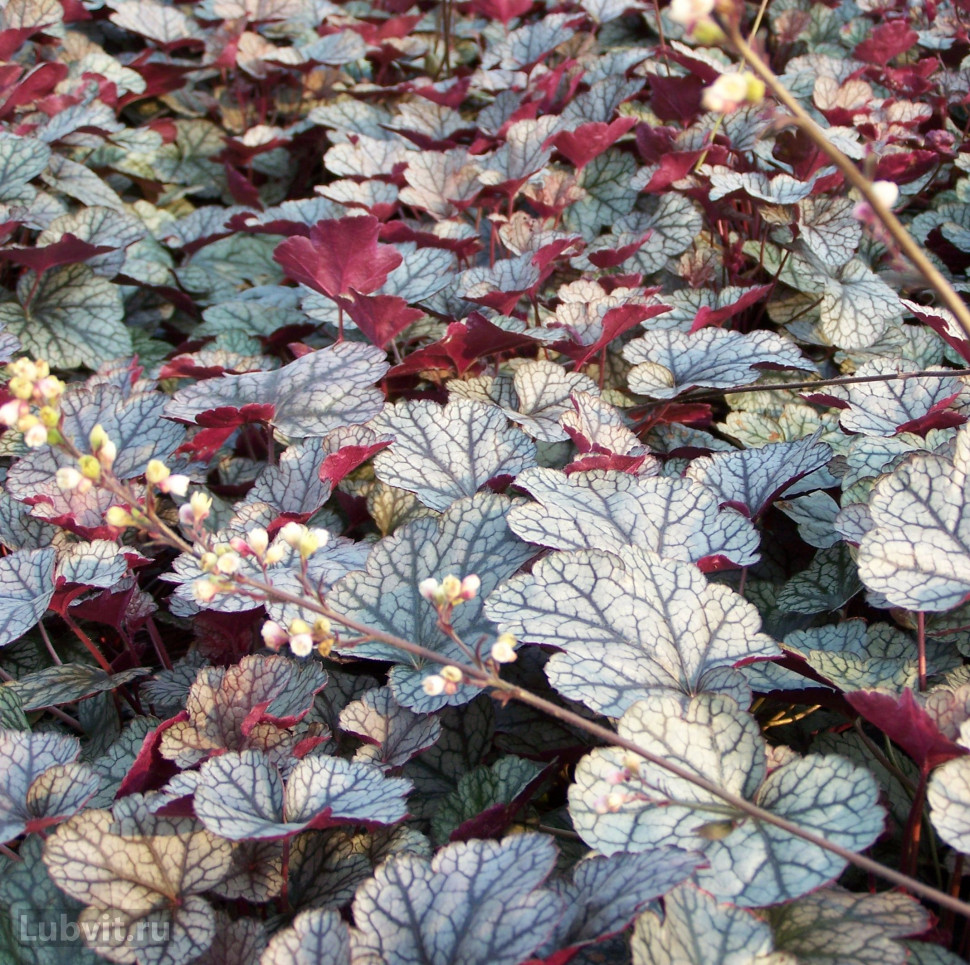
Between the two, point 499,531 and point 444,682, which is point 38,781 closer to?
point 444,682

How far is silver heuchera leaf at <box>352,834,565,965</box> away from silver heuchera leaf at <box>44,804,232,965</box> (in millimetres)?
238

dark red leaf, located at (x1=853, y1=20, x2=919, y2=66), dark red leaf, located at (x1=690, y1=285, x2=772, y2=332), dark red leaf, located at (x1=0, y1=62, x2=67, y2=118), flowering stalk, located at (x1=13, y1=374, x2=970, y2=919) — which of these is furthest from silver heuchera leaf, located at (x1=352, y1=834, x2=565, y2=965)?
dark red leaf, located at (x1=853, y1=20, x2=919, y2=66)

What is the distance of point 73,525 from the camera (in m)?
1.45

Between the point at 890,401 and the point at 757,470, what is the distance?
291 mm

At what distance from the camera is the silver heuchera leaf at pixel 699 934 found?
2.70ft

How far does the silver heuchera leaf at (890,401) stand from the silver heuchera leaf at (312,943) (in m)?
1.09

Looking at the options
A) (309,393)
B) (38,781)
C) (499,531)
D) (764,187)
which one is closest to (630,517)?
(499,531)

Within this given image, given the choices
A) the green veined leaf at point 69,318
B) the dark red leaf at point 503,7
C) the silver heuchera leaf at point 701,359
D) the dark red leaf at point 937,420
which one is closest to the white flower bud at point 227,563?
the silver heuchera leaf at point 701,359

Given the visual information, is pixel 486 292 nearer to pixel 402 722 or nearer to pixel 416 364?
pixel 416 364

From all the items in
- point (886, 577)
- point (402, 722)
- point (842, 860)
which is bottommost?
point (402, 722)

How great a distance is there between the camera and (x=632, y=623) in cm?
112

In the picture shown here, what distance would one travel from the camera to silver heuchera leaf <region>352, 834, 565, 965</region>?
2.80ft

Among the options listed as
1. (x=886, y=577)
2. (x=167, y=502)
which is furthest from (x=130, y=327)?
(x=886, y=577)

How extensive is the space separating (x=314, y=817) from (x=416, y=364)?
Result: 38.8 inches
